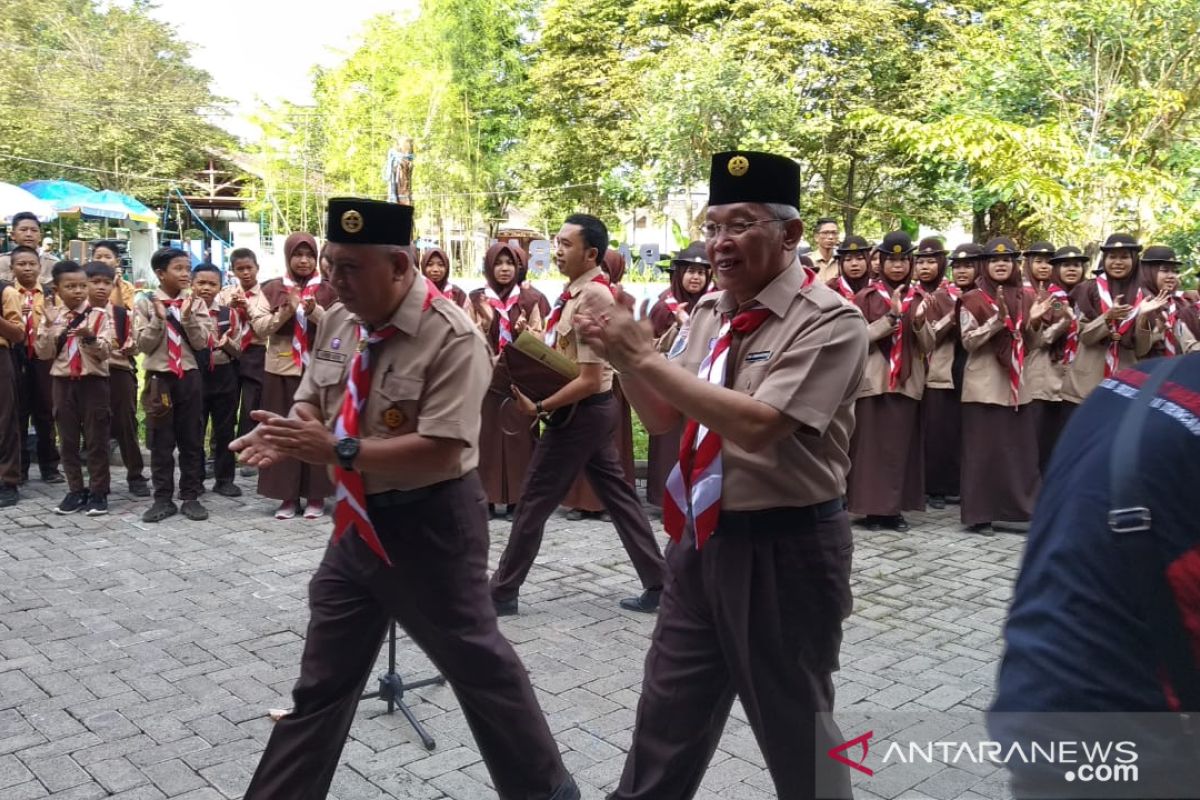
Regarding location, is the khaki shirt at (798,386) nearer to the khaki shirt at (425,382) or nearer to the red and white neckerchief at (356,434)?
the khaki shirt at (425,382)

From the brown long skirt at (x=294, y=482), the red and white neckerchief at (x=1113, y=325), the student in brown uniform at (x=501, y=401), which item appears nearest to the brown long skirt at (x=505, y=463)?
the student in brown uniform at (x=501, y=401)

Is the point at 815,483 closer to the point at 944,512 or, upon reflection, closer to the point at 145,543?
the point at 145,543

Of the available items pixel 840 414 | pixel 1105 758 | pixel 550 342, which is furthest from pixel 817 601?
pixel 550 342

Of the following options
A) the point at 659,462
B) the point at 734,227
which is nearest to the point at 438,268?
the point at 659,462

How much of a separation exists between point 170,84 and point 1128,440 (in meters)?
50.6

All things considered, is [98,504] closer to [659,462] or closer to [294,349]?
[294,349]

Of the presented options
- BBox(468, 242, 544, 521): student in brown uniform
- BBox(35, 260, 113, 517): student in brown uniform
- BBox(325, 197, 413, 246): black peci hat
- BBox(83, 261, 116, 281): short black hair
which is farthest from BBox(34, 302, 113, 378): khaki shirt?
BBox(325, 197, 413, 246): black peci hat

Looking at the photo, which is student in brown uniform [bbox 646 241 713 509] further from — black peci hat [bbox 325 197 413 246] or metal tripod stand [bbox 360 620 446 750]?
black peci hat [bbox 325 197 413 246]

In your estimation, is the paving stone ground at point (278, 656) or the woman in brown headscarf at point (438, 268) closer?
the paving stone ground at point (278, 656)

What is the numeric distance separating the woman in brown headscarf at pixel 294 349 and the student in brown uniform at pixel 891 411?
4503 millimetres

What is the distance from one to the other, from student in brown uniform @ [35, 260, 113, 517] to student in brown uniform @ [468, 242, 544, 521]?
10.3ft

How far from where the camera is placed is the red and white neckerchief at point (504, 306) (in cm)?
928

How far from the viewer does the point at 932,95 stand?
2783cm

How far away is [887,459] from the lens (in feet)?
30.0
